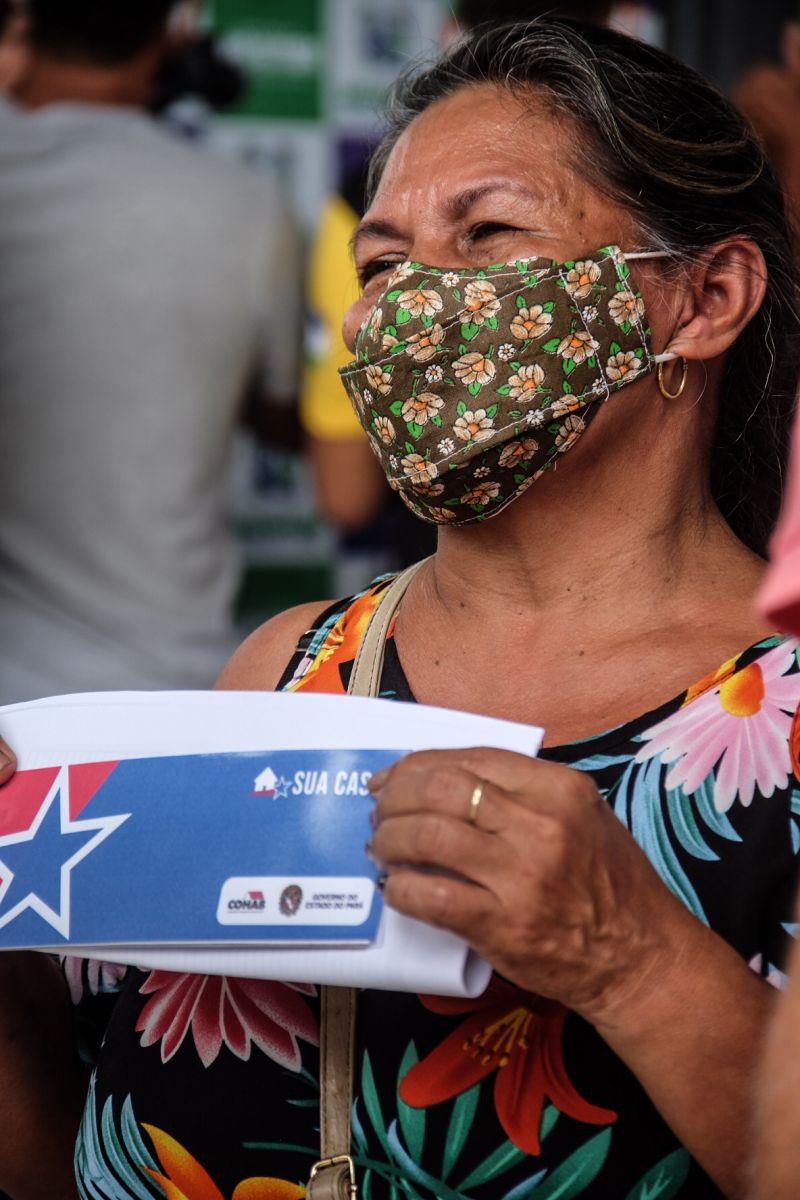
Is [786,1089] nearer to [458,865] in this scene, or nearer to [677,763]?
[458,865]

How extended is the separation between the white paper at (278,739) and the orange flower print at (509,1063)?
21cm

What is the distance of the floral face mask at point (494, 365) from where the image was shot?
173cm

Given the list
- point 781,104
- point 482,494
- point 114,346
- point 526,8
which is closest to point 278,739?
point 482,494

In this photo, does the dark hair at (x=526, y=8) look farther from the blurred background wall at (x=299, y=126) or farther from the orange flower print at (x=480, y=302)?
the orange flower print at (x=480, y=302)

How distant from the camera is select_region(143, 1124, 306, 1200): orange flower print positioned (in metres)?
1.61

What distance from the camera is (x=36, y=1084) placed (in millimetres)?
1810

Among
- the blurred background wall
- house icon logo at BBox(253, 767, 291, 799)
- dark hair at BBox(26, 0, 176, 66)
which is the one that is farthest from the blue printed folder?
the blurred background wall

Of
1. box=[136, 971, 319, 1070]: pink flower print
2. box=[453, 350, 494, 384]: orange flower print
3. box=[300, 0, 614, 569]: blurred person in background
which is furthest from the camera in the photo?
box=[300, 0, 614, 569]: blurred person in background

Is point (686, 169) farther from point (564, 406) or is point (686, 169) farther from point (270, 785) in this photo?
point (270, 785)

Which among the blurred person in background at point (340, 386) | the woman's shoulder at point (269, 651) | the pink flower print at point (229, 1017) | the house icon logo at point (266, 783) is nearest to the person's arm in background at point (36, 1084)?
the pink flower print at point (229, 1017)

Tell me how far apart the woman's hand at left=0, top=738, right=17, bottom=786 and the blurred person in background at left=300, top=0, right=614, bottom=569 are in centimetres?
162

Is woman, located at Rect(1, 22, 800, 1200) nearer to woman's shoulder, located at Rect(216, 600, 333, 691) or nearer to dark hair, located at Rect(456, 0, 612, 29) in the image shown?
woman's shoulder, located at Rect(216, 600, 333, 691)

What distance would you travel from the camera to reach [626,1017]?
1.28 meters

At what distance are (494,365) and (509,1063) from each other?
2.52 ft
